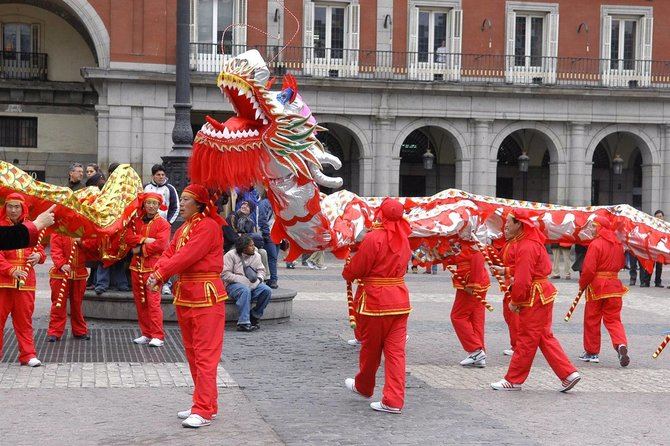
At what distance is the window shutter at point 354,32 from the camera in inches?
1163

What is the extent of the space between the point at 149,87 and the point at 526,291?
20.5 m

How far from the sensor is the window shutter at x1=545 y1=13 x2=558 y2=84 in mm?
30598

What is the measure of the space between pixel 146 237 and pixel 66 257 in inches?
40.4

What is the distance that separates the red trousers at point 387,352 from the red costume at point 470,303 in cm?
229

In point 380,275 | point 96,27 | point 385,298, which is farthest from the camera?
point 96,27

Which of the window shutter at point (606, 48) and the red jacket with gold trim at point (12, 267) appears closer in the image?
the red jacket with gold trim at point (12, 267)

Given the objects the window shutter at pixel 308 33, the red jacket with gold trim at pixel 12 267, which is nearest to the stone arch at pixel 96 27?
the window shutter at pixel 308 33

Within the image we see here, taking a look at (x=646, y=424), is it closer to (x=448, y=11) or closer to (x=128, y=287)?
(x=128, y=287)

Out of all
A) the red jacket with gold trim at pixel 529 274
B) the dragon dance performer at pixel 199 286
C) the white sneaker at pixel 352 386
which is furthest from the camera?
the red jacket with gold trim at pixel 529 274

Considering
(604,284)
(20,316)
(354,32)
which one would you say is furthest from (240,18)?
(20,316)

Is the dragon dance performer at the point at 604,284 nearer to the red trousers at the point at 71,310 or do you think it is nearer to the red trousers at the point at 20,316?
the red trousers at the point at 71,310

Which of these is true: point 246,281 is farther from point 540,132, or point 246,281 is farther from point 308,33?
point 540,132

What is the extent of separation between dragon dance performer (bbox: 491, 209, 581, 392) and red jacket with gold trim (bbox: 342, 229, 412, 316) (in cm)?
160

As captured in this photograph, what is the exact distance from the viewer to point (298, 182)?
8.45 meters
